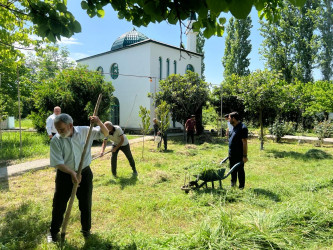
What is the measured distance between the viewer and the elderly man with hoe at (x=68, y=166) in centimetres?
286

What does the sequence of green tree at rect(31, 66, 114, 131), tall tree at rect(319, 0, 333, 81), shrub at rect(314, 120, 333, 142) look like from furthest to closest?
tall tree at rect(319, 0, 333, 81)
green tree at rect(31, 66, 114, 131)
shrub at rect(314, 120, 333, 142)

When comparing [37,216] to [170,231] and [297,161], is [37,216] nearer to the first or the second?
[170,231]

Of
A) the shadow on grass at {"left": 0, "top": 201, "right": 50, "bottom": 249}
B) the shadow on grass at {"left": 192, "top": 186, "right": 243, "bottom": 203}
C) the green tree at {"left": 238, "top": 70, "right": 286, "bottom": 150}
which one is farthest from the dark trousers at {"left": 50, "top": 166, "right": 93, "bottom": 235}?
the green tree at {"left": 238, "top": 70, "right": 286, "bottom": 150}

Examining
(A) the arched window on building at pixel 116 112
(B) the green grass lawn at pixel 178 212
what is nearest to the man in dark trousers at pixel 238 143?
(B) the green grass lawn at pixel 178 212

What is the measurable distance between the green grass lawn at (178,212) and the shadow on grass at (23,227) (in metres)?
0.01

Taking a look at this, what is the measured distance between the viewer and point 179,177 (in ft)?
21.2

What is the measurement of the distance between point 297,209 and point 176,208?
6.53 feet

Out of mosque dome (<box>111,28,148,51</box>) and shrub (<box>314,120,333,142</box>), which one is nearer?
shrub (<box>314,120,333,142</box>)

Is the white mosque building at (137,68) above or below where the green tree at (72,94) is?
above

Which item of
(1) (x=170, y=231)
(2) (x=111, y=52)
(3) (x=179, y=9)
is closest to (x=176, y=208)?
(1) (x=170, y=231)

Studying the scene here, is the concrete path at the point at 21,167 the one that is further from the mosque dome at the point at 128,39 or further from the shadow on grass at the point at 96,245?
the mosque dome at the point at 128,39

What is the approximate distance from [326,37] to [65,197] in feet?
104

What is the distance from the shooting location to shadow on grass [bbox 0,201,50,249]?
3076mm

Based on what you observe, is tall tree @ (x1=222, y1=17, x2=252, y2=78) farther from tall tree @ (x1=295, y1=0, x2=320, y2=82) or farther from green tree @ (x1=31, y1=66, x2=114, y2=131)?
green tree @ (x1=31, y1=66, x2=114, y2=131)
